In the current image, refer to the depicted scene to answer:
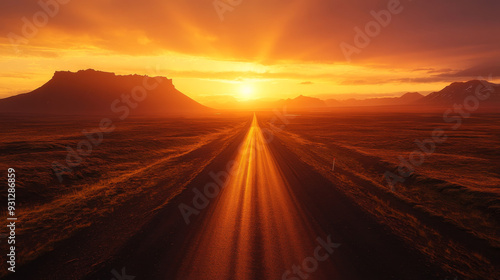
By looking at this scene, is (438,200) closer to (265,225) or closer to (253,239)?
(265,225)

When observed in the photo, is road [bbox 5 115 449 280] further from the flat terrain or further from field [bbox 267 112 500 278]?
field [bbox 267 112 500 278]

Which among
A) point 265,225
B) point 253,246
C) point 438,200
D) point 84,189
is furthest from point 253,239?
point 84,189

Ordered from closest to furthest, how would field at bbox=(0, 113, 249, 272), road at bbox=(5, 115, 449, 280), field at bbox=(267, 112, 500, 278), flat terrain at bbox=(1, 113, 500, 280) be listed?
road at bbox=(5, 115, 449, 280), flat terrain at bbox=(1, 113, 500, 280), field at bbox=(267, 112, 500, 278), field at bbox=(0, 113, 249, 272)

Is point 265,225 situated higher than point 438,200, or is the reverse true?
point 265,225

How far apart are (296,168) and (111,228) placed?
47.0 feet

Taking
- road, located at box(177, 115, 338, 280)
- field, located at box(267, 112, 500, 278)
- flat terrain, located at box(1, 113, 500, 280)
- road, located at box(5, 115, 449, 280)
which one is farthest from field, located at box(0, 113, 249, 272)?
field, located at box(267, 112, 500, 278)

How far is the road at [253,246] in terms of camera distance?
701 cm

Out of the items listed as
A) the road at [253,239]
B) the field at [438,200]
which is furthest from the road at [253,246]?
the field at [438,200]

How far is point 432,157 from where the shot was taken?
2561 centimetres

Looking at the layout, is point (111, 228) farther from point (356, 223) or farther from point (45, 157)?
point (45, 157)

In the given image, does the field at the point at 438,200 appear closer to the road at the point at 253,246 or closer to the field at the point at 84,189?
the road at the point at 253,246

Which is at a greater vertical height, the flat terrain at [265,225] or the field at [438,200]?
the flat terrain at [265,225]

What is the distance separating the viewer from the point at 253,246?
8266 mm

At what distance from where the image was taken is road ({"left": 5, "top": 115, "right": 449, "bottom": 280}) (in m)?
7.01
